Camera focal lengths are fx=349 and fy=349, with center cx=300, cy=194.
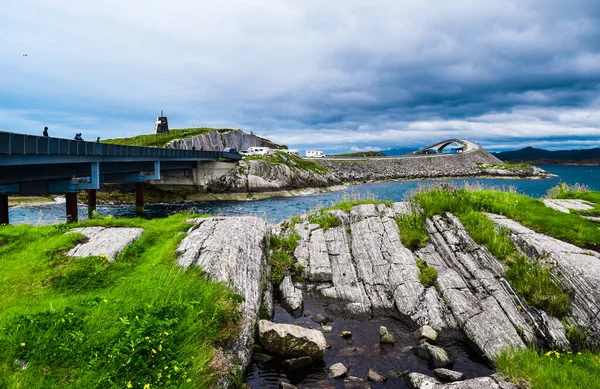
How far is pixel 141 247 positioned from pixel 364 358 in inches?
383

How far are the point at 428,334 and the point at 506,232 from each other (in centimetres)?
626

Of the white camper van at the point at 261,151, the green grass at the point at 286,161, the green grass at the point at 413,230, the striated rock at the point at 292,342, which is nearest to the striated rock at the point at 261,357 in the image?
the striated rock at the point at 292,342

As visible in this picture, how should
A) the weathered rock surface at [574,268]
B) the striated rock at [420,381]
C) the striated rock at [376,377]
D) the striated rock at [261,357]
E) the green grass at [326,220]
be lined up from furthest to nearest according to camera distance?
the green grass at [326,220]
the weathered rock surface at [574,268]
the striated rock at [261,357]
the striated rock at [376,377]
the striated rock at [420,381]

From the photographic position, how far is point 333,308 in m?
14.6

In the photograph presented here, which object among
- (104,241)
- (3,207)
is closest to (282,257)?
(104,241)

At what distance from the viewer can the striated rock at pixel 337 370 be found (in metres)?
10.0

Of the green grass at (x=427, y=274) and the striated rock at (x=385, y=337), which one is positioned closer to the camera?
the striated rock at (x=385, y=337)

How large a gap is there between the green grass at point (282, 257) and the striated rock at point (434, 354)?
7.19 meters

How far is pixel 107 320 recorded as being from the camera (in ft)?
27.6

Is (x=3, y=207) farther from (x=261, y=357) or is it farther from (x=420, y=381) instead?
(x=420, y=381)

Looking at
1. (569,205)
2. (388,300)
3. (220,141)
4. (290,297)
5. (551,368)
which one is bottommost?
(290,297)

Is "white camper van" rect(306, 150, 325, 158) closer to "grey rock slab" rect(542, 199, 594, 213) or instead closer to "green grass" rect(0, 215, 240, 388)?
"grey rock slab" rect(542, 199, 594, 213)

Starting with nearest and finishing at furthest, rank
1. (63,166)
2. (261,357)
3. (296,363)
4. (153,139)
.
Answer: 1. (296,363)
2. (261,357)
3. (63,166)
4. (153,139)

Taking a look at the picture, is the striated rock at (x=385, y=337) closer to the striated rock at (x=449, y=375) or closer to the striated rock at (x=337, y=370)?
the striated rock at (x=449, y=375)
